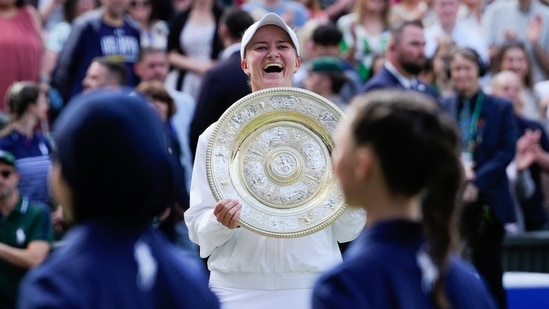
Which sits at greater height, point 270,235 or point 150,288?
point 150,288

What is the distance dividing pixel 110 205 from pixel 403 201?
0.77 meters

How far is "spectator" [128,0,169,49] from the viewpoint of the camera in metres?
12.9

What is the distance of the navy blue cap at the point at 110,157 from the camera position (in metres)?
3.24

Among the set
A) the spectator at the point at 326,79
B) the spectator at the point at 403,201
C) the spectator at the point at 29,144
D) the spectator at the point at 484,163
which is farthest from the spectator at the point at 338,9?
the spectator at the point at 403,201

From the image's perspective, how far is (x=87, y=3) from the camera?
13.3 m

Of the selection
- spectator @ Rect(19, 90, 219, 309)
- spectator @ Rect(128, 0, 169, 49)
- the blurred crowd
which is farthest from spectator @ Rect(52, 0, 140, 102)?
spectator @ Rect(19, 90, 219, 309)

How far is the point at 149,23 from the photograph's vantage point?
13.4 meters

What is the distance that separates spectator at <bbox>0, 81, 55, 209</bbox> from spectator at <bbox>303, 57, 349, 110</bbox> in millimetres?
2031

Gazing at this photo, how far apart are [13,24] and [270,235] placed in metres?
6.50

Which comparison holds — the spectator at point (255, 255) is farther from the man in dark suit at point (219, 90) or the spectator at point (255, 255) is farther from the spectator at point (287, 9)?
the spectator at point (287, 9)

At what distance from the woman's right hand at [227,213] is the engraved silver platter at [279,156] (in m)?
0.19

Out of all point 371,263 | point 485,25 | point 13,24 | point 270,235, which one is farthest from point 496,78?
point 371,263

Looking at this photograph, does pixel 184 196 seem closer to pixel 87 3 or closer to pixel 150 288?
pixel 87 3

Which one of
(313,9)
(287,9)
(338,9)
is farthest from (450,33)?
(338,9)
